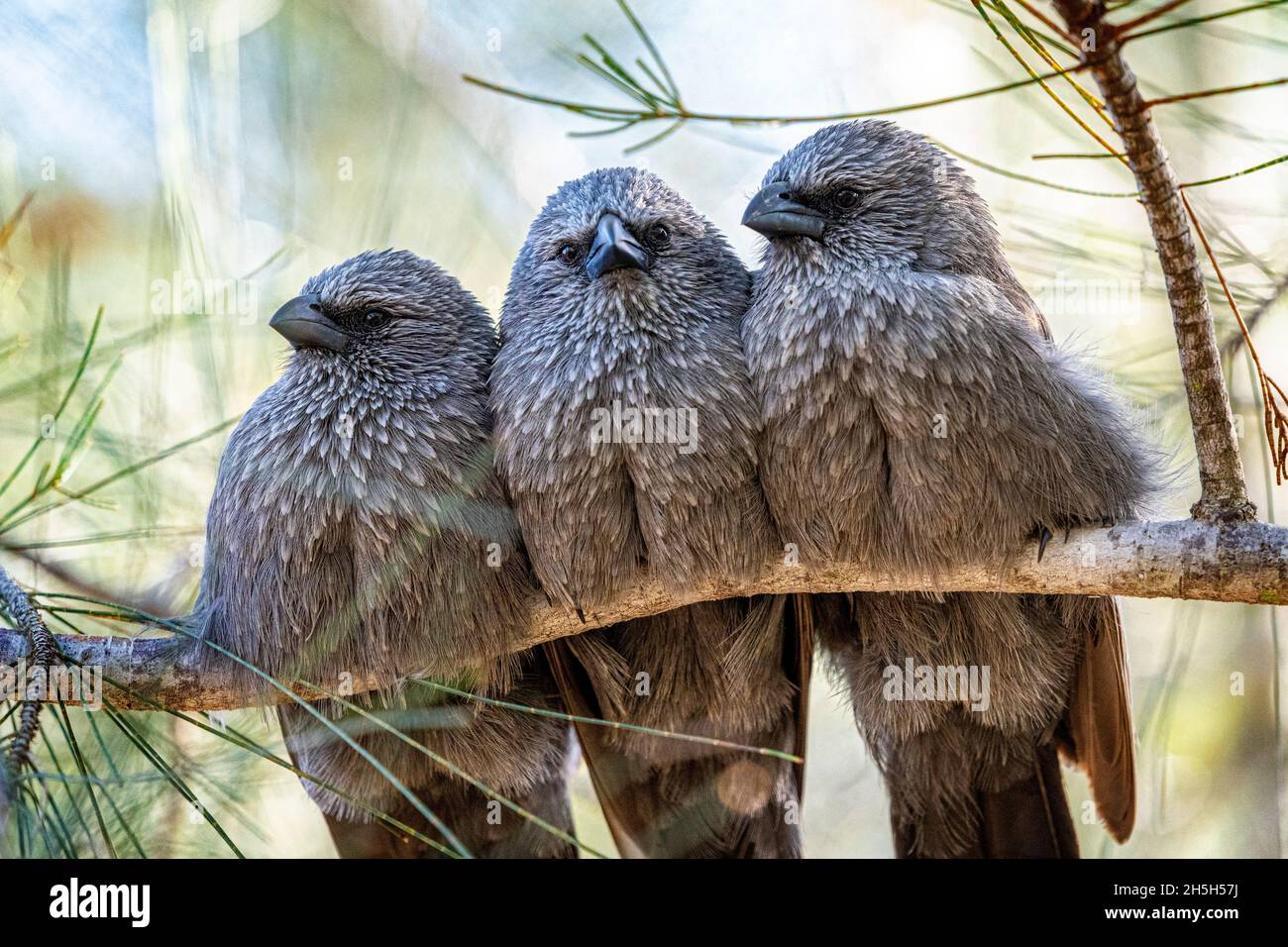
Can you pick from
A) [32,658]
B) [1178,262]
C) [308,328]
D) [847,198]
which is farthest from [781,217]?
[32,658]

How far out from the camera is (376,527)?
2926 mm

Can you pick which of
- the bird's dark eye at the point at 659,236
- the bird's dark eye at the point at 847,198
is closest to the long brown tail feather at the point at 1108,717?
the bird's dark eye at the point at 847,198

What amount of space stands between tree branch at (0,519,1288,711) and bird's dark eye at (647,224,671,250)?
0.86 metres

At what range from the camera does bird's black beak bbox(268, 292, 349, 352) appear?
10.2 feet

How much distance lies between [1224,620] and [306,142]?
3.80 meters

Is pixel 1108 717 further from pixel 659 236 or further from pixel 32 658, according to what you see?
pixel 32 658

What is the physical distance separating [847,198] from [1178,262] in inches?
35.2

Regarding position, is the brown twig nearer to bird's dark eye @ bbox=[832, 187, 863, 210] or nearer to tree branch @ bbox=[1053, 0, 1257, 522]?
bird's dark eye @ bbox=[832, 187, 863, 210]

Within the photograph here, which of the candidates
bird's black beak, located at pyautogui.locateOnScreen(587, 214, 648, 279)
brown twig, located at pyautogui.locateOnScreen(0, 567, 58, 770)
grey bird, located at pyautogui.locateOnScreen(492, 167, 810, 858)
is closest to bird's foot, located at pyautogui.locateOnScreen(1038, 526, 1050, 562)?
grey bird, located at pyautogui.locateOnScreen(492, 167, 810, 858)

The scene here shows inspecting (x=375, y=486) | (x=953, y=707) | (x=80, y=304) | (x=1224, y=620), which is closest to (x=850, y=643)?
(x=953, y=707)

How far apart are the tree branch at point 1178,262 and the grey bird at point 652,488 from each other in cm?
97

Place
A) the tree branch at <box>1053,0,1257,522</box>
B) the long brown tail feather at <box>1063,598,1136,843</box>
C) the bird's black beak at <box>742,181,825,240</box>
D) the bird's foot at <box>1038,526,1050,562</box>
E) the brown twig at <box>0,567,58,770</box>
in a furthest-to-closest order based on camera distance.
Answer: the long brown tail feather at <box>1063,598,1136,843</box>, the bird's black beak at <box>742,181,825,240</box>, the bird's foot at <box>1038,526,1050,562</box>, the brown twig at <box>0,567,58,770</box>, the tree branch at <box>1053,0,1257,522</box>

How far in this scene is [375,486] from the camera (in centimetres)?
295

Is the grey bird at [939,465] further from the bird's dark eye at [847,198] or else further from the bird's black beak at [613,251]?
the bird's black beak at [613,251]
